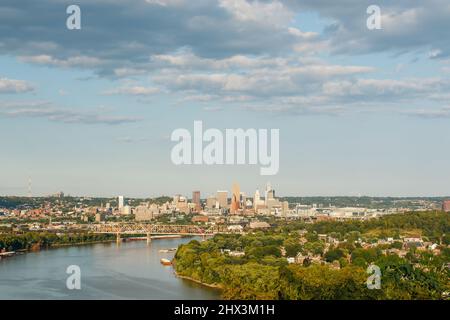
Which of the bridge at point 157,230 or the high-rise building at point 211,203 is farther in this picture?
the high-rise building at point 211,203

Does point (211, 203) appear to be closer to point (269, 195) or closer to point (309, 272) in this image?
point (269, 195)

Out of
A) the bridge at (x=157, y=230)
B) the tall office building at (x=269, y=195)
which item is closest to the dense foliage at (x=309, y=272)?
the bridge at (x=157, y=230)

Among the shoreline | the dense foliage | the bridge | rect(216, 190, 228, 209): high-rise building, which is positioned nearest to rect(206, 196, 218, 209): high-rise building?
rect(216, 190, 228, 209): high-rise building

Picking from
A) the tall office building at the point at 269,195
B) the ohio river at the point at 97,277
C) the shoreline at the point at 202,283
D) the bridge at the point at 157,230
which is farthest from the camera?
the tall office building at the point at 269,195

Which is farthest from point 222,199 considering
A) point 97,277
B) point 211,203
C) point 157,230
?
point 97,277

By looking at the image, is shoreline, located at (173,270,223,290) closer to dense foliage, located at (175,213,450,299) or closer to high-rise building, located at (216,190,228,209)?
dense foliage, located at (175,213,450,299)

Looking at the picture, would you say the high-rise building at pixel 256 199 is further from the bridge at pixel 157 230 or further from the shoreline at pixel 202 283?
the shoreline at pixel 202 283

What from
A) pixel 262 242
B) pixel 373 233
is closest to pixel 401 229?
pixel 373 233

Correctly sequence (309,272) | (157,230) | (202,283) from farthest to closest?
(157,230)
(202,283)
(309,272)
